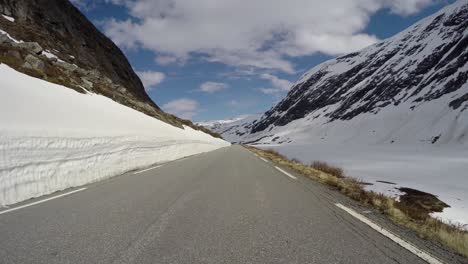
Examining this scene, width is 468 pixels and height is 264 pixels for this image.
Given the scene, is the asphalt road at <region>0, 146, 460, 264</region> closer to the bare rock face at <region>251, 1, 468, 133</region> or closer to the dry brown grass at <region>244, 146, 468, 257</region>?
the dry brown grass at <region>244, 146, 468, 257</region>

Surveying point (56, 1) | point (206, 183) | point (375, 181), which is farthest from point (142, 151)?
point (56, 1)

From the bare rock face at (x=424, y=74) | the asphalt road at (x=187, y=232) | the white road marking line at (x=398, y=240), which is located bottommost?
the asphalt road at (x=187, y=232)

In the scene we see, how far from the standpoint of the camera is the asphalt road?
3.57m

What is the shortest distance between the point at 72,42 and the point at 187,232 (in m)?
68.2

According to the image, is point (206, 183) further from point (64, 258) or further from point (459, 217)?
point (459, 217)

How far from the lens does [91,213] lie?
5.37 m

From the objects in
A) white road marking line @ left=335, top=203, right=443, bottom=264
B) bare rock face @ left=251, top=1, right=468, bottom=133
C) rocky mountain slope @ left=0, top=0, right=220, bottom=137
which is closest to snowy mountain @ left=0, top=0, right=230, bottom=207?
white road marking line @ left=335, top=203, right=443, bottom=264

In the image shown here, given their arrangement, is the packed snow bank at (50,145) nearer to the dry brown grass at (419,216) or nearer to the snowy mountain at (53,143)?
the snowy mountain at (53,143)

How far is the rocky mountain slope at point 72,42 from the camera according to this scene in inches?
1736

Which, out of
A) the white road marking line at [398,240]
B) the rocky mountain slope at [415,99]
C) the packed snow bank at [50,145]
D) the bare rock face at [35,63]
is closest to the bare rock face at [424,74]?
the rocky mountain slope at [415,99]

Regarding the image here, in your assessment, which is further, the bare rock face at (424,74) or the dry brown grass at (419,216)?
the bare rock face at (424,74)

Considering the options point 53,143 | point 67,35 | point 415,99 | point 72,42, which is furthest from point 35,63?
point 415,99

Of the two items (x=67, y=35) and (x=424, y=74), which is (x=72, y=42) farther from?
(x=424, y=74)

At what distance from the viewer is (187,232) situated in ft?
14.5
